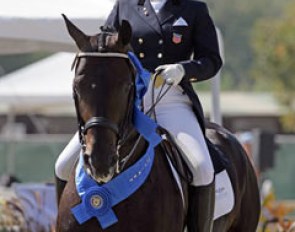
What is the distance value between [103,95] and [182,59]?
4.48ft

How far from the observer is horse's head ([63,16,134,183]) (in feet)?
21.4

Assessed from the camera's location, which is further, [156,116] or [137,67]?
[156,116]

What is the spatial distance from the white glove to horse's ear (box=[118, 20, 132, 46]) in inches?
19.5

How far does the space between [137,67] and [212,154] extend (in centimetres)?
154

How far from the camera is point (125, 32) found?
22.6ft

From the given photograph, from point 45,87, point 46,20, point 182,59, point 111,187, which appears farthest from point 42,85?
point 111,187

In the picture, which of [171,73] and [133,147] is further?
[171,73]

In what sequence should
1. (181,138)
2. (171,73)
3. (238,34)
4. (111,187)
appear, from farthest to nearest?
1. (238,34)
2. (181,138)
3. (171,73)
4. (111,187)

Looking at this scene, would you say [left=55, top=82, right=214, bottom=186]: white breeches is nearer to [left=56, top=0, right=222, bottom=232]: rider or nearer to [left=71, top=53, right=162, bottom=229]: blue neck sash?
[left=56, top=0, right=222, bottom=232]: rider

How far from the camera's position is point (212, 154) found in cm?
842

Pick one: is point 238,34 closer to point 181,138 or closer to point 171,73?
point 181,138

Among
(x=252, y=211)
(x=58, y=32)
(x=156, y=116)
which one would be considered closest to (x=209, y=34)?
(x=156, y=116)

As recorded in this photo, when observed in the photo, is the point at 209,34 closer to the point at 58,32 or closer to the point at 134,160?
the point at 134,160

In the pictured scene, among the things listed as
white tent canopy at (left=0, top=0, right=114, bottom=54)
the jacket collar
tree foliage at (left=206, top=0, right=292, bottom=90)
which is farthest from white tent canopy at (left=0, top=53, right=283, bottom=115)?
tree foliage at (left=206, top=0, right=292, bottom=90)
